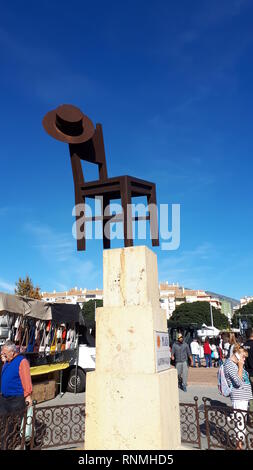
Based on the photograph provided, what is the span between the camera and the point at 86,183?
438cm

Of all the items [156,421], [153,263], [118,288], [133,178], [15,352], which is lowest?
[156,421]

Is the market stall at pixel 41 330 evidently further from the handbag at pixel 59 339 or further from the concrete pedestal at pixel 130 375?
the concrete pedestal at pixel 130 375

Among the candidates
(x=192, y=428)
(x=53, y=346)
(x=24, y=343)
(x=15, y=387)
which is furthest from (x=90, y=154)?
(x=53, y=346)

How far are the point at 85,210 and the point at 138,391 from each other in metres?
2.33

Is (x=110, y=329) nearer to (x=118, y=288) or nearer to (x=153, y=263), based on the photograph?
(x=118, y=288)

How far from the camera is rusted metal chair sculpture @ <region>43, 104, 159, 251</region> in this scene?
4.10m

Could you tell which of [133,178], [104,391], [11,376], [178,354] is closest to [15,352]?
[11,376]

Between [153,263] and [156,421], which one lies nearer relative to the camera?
[156,421]

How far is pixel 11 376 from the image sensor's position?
13.6ft

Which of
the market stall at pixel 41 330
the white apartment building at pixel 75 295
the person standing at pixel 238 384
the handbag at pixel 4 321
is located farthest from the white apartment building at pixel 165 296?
the person standing at pixel 238 384

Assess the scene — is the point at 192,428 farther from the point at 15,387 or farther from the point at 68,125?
the point at 68,125

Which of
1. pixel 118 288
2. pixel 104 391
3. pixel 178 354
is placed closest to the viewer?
pixel 104 391

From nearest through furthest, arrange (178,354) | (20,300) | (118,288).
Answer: (118,288) → (20,300) → (178,354)

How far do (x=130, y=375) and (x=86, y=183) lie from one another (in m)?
2.50
